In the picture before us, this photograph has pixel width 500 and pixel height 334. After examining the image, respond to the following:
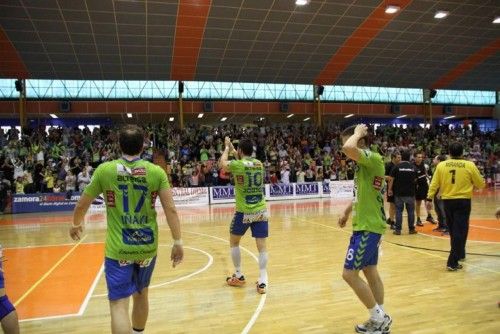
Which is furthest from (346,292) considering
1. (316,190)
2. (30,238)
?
(316,190)

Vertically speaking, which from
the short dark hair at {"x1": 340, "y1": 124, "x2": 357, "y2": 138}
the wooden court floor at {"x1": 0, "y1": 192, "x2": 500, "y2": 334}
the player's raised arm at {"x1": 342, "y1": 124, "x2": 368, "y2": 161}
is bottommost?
the wooden court floor at {"x1": 0, "y1": 192, "x2": 500, "y2": 334}

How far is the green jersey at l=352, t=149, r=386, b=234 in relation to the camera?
4.13 m

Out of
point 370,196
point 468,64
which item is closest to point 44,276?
point 370,196

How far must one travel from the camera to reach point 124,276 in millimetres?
3199

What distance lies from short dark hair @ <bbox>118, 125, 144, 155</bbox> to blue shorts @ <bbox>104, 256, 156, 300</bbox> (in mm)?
866

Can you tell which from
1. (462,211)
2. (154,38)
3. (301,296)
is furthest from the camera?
(154,38)

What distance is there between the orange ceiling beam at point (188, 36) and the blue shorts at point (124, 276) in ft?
56.3

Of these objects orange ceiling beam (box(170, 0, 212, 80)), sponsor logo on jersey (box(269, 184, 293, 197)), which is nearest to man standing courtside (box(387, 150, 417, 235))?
sponsor logo on jersey (box(269, 184, 293, 197))

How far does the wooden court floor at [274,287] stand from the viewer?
457 centimetres

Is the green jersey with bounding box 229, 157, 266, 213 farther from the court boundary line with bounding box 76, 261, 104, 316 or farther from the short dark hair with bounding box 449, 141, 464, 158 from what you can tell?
the short dark hair with bounding box 449, 141, 464, 158

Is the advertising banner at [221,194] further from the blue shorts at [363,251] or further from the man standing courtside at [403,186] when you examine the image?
the blue shorts at [363,251]

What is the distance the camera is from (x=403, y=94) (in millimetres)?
32688

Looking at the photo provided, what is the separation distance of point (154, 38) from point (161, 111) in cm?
651

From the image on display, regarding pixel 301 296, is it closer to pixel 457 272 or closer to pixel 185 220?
pixel 457 272
